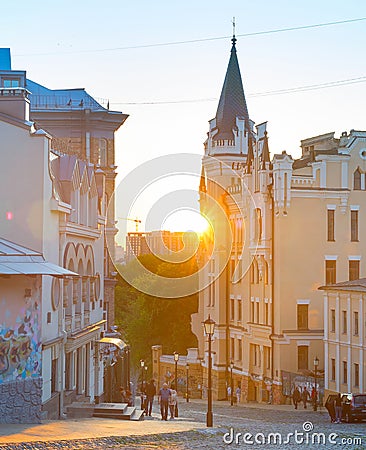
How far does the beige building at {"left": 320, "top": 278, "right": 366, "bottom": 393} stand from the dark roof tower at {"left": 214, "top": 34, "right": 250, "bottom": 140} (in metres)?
25.1

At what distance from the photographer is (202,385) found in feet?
224

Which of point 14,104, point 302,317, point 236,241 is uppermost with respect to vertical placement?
point 14,104

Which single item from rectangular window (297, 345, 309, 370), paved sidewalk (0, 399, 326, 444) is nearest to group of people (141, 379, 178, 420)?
paved sidewalk (0, 399, 326, 444)

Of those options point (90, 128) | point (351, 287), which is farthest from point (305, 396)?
point (90, 128)

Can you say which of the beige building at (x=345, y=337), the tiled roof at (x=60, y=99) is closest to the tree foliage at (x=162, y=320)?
the tiled roof at (x=60, y=99)

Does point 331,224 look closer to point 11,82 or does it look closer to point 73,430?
point 11,82

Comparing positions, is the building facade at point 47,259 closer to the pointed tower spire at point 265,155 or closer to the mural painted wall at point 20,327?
the mural painted wall at point 20,327

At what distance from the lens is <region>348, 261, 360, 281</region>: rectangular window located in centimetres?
5731

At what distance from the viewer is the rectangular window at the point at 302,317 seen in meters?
55.8

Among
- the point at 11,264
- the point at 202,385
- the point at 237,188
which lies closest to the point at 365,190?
the point at 237,188

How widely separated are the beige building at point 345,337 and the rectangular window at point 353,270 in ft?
35.5

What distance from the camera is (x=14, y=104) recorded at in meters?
27.5

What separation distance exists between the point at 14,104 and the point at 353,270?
3408cm

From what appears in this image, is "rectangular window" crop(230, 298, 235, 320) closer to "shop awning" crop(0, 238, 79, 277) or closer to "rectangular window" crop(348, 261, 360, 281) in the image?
"rectangular window" crop(348, 261, 360, 281)
